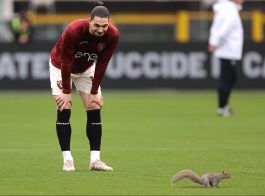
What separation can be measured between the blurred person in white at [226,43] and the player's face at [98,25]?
9.69 m

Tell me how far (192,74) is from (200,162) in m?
15.9

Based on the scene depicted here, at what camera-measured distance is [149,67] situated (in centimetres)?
2877

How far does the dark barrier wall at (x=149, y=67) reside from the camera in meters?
28.5

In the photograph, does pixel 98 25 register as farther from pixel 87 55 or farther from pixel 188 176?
pixel 188 176

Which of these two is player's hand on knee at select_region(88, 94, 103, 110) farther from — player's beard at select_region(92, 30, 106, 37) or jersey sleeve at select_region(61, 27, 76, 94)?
player's beard at select_region(92, 30, 106, 37)

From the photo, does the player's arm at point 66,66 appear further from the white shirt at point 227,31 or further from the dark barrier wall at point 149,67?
the dark barrier wall at point 149,67

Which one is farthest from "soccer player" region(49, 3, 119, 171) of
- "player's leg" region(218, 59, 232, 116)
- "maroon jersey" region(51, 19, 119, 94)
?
"player's leg" region(218, 59, 232, 116)

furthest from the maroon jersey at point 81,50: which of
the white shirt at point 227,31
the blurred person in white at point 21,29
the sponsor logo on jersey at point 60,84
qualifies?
the blurred person in white at point 21,29

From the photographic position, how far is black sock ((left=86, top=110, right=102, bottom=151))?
12.4 meters

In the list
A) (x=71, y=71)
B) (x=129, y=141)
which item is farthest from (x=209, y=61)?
(x=71, y=71)

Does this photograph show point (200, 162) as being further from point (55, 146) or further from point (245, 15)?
point (245, 15)

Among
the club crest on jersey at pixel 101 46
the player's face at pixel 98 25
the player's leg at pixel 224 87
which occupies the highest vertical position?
the player's face at pixel 98 25

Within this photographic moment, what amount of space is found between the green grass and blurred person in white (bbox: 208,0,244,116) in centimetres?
51

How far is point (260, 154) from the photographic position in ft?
45.9
